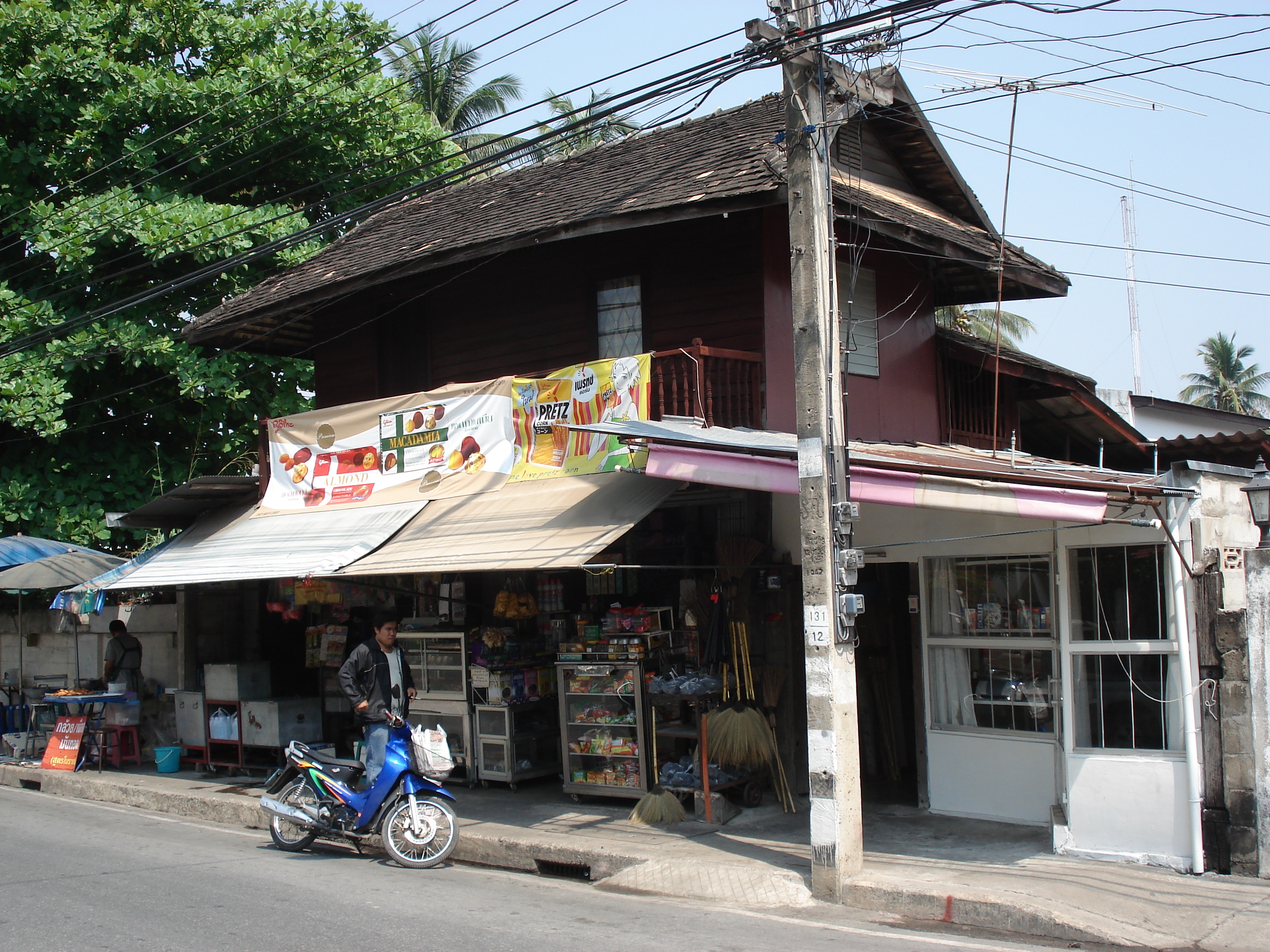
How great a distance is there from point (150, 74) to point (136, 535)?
8393 millimetres

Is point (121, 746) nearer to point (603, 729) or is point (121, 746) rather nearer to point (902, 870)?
point (603, 729)

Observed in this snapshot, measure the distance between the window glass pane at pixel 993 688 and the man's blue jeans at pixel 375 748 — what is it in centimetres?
488

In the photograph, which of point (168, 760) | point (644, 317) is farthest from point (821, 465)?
point (168, 760)

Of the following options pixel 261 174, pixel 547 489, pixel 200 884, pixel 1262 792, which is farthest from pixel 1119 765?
pixel 261 174

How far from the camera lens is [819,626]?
7.81m

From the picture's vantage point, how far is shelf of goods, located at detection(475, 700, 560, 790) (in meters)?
11.7

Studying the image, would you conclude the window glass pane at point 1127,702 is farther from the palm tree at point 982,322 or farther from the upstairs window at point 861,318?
the palm tree at point 982,322

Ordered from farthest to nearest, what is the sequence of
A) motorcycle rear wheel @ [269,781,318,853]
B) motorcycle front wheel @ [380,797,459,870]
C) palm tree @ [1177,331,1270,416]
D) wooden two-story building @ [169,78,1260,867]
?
palm tree @ [1177,331,1270,416] → motorcycle rear wheel @ [269,781,318,853] → motorcycle front wheel @ [380,797,459,870] → wooden two-story building @ [169,78,1260,867]

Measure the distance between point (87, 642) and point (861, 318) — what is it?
43.6ft

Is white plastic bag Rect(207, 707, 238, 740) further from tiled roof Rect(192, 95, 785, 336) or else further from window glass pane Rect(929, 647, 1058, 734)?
window glass pane Rect(929, 647, 1058, 734)

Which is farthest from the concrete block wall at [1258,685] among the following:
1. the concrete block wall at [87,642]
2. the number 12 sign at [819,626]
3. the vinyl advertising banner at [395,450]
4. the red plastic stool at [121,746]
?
the concrete block wall at [87,642]

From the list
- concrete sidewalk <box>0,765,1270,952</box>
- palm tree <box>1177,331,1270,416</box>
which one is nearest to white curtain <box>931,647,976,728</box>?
concrete sidewalk <box>0,765,1270,952</box>

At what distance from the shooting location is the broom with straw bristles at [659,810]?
985 centimetres

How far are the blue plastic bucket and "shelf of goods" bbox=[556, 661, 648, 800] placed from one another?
610 cm
